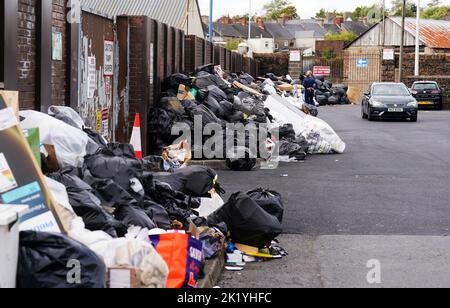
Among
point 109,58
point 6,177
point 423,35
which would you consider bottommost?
point 6,177

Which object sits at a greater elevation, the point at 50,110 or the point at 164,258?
the point at 50,110

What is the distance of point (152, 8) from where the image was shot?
35562 mm

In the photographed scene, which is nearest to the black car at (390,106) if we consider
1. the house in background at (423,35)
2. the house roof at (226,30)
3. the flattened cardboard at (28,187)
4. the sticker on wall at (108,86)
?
the sticker on wall at (108,86)

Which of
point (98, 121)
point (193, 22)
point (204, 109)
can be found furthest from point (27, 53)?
point (193, 22)

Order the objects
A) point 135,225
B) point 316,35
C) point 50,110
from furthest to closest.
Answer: point 316,35 < point 50,110 < point 135,225

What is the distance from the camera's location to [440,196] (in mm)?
11016

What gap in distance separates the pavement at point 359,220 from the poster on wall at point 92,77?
239 centimetres

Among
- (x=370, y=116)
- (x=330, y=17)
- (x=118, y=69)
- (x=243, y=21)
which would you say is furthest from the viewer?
(x=330, y=17)

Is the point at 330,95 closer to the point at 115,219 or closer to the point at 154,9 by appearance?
the point at 154,9

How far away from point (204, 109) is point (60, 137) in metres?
7.63

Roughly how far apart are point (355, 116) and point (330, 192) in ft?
70.7

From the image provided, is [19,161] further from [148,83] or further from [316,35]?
[316,35]
